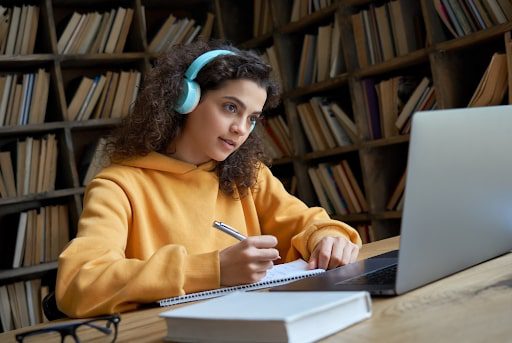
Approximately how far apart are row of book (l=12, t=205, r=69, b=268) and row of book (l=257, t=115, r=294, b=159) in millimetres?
1118

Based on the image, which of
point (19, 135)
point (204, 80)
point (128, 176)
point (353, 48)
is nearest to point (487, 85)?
point (353, 48)

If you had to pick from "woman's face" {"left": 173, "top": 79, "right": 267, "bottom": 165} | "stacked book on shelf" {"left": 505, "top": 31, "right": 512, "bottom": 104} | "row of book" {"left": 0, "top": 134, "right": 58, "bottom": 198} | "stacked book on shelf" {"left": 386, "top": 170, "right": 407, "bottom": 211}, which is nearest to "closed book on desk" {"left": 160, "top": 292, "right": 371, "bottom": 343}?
"woman's face" {"left": 173, "top": 79, "right": 267, "bottom": 165}

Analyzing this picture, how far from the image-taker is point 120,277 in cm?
116

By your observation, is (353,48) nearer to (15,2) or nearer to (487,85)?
(487,85)

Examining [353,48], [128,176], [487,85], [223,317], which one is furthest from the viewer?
[353,48]

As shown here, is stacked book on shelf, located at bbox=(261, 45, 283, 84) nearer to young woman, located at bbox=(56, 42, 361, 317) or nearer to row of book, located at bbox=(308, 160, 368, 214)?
row of book, located at bbox=(308, 160, 368, 214)

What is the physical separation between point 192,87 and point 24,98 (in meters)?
1.77

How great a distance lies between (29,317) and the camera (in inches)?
123

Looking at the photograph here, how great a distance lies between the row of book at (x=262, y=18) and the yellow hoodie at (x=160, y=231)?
181 cm

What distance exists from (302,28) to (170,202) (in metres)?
2.01

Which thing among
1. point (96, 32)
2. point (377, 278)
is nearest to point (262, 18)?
point (96, 32)

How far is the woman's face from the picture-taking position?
1.65m

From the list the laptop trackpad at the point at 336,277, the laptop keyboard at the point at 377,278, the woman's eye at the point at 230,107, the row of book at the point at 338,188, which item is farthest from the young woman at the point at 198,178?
the row of book at the point at 338,188

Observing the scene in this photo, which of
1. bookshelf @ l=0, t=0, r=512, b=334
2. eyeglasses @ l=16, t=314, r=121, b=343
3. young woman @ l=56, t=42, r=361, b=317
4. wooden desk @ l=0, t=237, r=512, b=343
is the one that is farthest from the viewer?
bookshelf @ l=0, t=0, r=512, b=334
